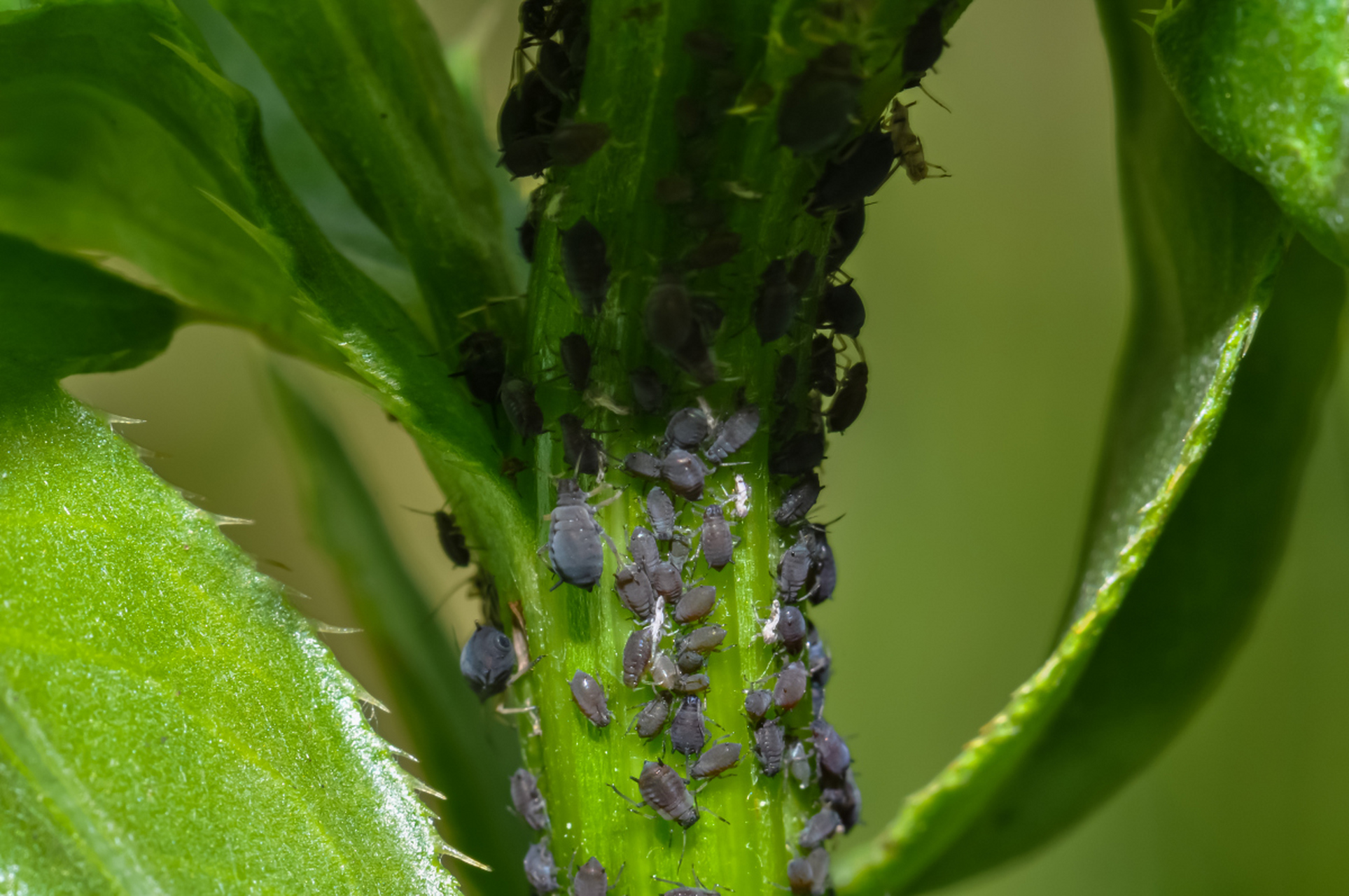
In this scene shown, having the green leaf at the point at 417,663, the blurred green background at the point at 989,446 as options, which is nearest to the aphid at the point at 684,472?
the green leaf at the point at 417,663

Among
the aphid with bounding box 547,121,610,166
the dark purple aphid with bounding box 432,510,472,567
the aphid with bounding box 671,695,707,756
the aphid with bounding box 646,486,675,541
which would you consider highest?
the aphid with bounding box 547,121,610,166

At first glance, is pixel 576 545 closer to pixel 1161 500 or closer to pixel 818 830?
pixel 818 830

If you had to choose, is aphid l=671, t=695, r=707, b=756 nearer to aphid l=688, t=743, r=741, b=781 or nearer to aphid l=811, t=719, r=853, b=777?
aphid l=688, t=743, r=741, b=781

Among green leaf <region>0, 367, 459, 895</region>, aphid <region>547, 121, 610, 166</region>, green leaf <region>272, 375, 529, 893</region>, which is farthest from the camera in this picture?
green leaf <region>272, 375, 529, 893</region>

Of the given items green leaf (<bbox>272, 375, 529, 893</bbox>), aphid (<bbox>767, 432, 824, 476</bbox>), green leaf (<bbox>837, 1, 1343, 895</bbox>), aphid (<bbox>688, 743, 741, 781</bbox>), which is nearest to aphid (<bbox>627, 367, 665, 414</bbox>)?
aphid (<bbox>767, 432, 824, 476</bbox>)

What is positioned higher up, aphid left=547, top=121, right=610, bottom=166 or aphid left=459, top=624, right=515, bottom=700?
aphid left=547, top=121, right=610, bottom=166

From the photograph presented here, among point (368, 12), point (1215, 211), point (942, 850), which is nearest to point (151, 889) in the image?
point (368, 12)

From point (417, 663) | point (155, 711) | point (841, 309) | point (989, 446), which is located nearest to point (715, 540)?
point (841, 309)
